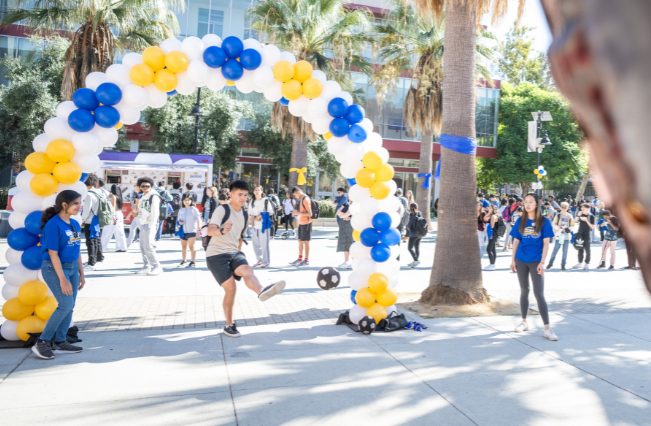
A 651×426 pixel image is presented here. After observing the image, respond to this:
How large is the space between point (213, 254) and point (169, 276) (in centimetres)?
433

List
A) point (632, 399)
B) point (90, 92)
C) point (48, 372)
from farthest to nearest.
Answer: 1. point (90, 92)
2. point (48, 372)
3. point (632, 399)

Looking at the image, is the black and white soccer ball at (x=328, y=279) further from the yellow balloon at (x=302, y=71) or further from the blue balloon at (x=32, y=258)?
the blue balloon at (x=32, y=258)

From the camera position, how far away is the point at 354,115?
21.3ft

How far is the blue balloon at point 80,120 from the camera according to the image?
226 inches

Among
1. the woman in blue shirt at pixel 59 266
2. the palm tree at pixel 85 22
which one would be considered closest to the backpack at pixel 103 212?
the woman in blue shirt at pixel 59 266

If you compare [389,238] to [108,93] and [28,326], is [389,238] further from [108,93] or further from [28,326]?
[28,326]

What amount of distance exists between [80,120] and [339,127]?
3157mm

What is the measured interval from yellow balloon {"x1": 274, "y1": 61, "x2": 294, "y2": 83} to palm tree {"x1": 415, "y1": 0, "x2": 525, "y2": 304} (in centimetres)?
275

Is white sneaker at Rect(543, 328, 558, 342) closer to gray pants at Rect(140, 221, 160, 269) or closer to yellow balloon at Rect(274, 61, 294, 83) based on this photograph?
yellow balloon at Rect(274, 61, 294, 83)

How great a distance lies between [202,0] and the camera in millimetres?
29062

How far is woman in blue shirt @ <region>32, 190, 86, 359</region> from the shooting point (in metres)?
5.01

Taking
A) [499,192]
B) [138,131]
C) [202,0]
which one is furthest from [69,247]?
[499,192]

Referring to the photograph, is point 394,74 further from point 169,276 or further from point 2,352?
point 2,352

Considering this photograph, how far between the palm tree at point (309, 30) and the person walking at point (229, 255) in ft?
41.8
